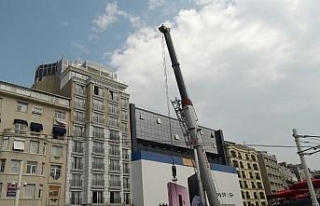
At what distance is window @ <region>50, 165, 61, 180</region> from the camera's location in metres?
52.4

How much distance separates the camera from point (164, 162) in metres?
67.8

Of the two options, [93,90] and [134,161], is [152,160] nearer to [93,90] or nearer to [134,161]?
[134,161]

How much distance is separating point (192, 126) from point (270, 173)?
299ft

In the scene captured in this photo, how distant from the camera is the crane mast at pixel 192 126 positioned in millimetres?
33000

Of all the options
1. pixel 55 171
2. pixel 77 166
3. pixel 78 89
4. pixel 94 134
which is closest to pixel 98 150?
pixel 94 134

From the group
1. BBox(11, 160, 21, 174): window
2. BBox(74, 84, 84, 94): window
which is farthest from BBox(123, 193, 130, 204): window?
BBox(74, 84, 84, 94): window

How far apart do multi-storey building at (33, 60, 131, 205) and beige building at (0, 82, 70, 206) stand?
6.95 feet

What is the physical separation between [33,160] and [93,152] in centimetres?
1105

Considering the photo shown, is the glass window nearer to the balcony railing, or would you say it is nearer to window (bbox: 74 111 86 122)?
window (bbox: 74 111 86 122)

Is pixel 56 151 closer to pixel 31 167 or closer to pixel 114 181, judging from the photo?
pixel 31 167

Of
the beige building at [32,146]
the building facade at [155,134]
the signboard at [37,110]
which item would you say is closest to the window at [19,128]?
the beige building at [32,146]

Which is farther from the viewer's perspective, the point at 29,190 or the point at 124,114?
the point at 124,114

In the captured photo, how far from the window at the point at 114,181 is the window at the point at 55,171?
A: 9.86 meters

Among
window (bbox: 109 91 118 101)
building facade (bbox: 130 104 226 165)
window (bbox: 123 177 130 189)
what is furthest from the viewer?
building facade (bbox: 130 104 226 165)
